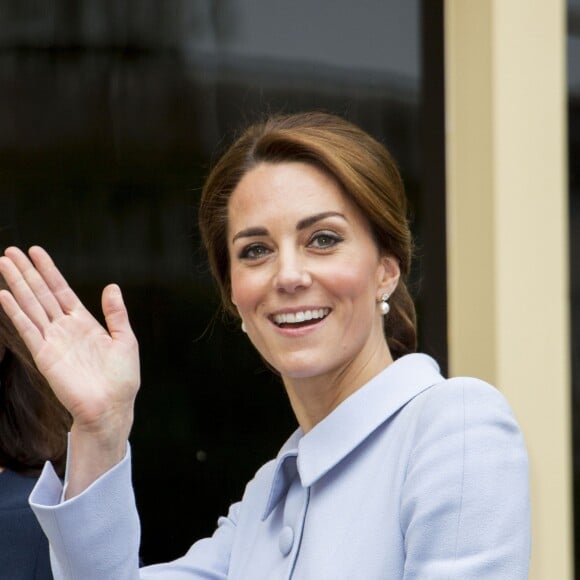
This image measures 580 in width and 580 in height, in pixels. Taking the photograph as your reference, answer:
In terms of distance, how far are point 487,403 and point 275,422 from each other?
168cm

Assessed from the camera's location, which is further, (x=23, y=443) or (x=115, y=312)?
(x=23, y=443)

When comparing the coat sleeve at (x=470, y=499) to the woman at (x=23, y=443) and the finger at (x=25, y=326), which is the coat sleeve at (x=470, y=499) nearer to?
the finger at (x=25, y=326)

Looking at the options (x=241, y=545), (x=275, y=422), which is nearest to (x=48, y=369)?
(x=241, y=545)

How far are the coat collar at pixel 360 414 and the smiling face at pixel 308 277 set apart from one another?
78 millimetres

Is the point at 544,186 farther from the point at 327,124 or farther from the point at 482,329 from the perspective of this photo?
Answer: the point at 327,124

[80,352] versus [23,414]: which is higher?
[80,352]

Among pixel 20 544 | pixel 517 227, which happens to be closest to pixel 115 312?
pixel 20 544

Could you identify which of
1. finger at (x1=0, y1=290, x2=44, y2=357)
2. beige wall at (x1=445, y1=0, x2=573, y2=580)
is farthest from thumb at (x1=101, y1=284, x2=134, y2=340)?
beige wall at (x1=445, y1=0, x2=573, y2=580)

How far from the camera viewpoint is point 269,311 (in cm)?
209

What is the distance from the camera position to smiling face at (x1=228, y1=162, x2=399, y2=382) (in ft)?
6.76

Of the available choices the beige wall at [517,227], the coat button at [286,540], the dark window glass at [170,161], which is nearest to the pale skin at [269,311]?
the coat button at [286,540]

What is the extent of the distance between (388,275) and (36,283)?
0.59 m

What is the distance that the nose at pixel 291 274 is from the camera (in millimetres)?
2041

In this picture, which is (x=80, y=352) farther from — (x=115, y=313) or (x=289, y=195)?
(x=289, y=195)
